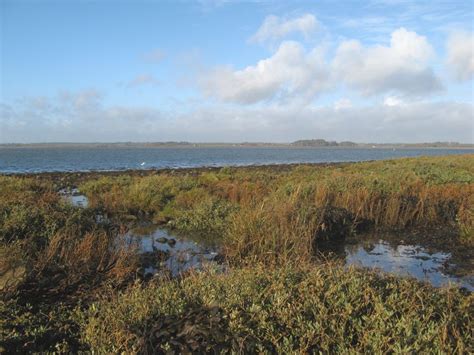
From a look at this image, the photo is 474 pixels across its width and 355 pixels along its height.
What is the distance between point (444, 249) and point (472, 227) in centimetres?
89

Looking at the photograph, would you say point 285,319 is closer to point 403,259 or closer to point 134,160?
point 403,259

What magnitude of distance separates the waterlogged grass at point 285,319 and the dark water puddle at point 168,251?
2.21 m

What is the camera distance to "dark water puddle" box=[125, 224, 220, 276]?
773cm

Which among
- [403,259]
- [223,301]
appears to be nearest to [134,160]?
[403,259]

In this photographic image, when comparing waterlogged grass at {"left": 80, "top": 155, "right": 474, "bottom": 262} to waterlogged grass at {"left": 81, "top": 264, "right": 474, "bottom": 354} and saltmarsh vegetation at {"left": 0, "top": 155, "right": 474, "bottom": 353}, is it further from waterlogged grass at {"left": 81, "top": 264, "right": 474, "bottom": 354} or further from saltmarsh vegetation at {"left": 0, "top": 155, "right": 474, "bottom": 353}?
waterlogged grass at {"left": 81, "top": 264, "right": 474, "bottom": 354}

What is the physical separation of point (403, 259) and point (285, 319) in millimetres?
5871

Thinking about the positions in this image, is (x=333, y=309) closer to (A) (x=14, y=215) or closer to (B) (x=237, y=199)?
(A) (x=14, y=215)

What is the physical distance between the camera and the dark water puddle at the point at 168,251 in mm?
7730

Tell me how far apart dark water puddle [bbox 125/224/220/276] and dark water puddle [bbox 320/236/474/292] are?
288cm

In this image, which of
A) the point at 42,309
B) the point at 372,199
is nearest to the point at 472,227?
the point at 372,199

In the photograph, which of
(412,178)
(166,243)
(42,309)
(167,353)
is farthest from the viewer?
(412,178)

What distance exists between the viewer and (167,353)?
11.2 feet

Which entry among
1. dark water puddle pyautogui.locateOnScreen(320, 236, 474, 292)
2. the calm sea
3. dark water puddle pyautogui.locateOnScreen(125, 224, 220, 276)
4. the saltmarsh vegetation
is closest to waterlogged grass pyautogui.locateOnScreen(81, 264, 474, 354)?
the saltmarsh vegetation

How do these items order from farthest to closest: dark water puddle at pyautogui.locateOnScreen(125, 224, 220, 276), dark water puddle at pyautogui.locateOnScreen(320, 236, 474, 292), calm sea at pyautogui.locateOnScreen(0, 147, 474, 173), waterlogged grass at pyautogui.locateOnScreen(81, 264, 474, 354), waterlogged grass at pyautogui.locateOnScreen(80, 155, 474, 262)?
1. calm sea at pyautogui.locateOnScreen(0, 147, 474, 173)
2. waterlogged grass at pyautogui.locateOnScreen(80, 155, 474, 262)
3. dark water puddle at pyautogui.locateOnScreen(125, 224, 220, 276)
4. dark water puddle at pyautogui.locateOnScreen(320, 236, 474, 292)
5. waterlogged grass at pyautogui.locateOnScreen(81, 264, 474, 354)
